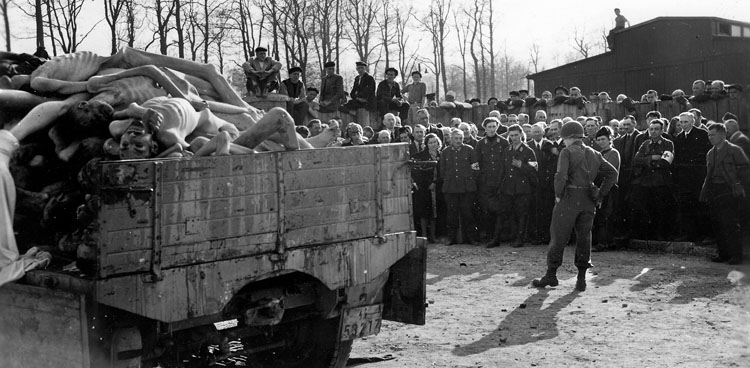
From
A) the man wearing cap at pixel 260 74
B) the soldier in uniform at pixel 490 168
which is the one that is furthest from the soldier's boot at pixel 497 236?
the man wearing cap at pixel 260 74

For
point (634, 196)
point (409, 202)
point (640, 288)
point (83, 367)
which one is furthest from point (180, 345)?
point (634, 196)

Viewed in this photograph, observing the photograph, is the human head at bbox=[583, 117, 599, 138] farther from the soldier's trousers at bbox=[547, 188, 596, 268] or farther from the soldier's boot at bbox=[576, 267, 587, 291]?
the soldier's boot at bbox=[576, 267, 587, 291]

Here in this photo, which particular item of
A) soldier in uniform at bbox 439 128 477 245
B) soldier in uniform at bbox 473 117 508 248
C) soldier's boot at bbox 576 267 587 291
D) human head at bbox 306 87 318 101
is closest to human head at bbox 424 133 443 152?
soldier in uniform at bbox 439 128 477 245

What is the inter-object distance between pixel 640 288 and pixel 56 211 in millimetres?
6654

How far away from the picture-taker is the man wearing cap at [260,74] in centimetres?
1653

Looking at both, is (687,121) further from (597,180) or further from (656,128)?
(597,180)

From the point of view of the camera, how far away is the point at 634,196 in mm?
12516

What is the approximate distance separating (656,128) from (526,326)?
501cm

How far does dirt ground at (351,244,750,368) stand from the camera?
7.09m

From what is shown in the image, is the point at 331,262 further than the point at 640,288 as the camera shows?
No

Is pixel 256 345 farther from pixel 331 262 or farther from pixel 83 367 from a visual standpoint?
pixel 83 367

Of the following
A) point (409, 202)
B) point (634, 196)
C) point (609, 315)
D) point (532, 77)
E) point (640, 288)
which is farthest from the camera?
point (532, 77)

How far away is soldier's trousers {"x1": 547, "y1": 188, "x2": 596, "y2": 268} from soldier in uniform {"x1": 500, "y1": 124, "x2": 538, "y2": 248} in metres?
3.39

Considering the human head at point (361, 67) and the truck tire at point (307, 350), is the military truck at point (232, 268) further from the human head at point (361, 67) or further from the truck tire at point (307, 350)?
the human head at point (361, 67)
